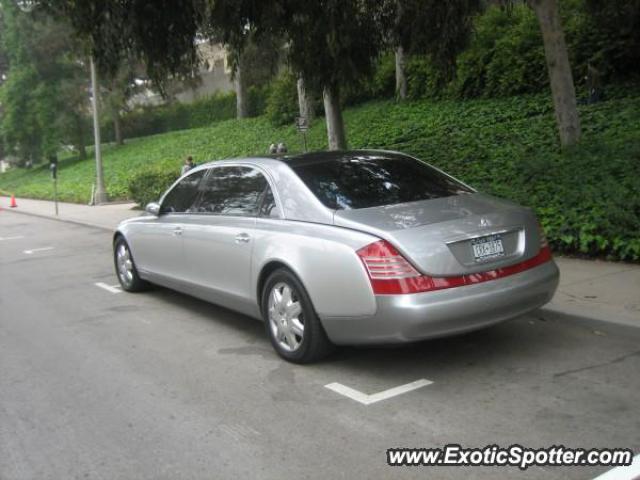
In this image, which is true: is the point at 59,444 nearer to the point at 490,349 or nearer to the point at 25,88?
the point at 490,349

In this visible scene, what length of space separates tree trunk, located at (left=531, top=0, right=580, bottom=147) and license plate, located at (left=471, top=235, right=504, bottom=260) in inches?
238

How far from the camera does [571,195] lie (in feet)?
26.5

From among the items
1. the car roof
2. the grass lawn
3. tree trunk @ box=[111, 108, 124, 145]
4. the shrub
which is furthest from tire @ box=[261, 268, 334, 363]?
tree trunk @ box=[111, 108, 124, 145]

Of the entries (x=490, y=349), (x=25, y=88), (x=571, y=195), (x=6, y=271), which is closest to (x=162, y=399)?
(x=490, y=349)

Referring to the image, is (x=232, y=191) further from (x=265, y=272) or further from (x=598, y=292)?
(x=598, y=292)

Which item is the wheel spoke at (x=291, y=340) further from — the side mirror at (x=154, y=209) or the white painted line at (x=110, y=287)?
the white painted line at (x=110, y=287)

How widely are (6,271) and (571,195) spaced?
8.64m

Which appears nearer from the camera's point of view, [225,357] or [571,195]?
[225,357]

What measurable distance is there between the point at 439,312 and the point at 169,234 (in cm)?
338

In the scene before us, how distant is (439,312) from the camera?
4.32m

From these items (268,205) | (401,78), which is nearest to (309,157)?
(268,205)

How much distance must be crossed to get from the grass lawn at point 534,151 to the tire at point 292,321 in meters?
4.01

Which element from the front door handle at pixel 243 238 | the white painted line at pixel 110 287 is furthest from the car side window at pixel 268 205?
the white painted line at pixel 110 287

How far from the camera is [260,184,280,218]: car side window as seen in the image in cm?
536
